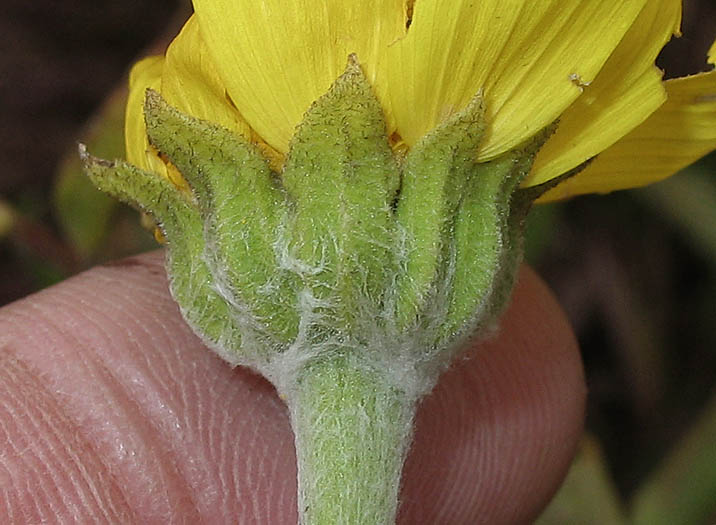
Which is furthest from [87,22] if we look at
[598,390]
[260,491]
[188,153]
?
[188,153]

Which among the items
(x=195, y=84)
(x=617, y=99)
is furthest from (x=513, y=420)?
(x=195, y=84)

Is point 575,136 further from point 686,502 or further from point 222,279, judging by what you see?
point 686,502

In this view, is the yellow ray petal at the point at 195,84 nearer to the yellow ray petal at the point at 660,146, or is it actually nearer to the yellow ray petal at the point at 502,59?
the yellow ray petal at the point at 502,59

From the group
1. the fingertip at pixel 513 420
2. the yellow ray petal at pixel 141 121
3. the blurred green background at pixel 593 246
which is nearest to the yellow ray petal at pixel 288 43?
the yellow ray petal at pixel 141 121

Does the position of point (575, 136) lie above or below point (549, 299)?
above

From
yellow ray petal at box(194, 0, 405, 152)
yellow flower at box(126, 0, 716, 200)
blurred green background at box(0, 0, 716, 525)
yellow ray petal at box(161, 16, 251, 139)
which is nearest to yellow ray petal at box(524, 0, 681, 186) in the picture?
yellow flower at box(126, 0, 716, 200)

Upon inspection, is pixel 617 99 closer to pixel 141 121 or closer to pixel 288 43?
pixel 288 43
